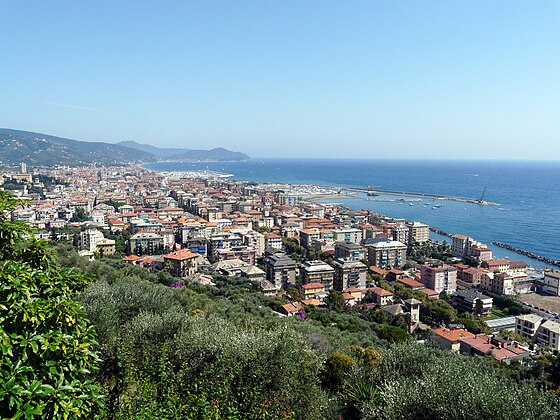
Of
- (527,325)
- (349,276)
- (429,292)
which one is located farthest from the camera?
(349,276)

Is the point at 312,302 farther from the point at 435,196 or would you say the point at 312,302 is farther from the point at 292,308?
the point at 435,196

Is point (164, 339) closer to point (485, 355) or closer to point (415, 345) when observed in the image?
point (415, 345)

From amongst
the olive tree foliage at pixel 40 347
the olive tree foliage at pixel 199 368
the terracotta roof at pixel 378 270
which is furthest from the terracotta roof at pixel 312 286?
the olive tree foliage at pixel 40 347

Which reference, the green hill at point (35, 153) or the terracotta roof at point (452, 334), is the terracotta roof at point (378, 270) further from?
the green hill at point (35, 153)

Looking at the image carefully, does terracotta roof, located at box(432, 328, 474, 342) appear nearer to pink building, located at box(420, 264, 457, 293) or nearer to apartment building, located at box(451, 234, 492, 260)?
pink building, located at box(420, 264, 457, 293)

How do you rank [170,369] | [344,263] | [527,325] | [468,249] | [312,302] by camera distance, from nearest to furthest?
[170,369] < [527,325] < [312,302] < [344,263] < [468,249]

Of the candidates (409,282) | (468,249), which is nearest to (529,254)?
(468,249)

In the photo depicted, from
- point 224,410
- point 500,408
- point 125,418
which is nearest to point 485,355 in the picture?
point 500,408

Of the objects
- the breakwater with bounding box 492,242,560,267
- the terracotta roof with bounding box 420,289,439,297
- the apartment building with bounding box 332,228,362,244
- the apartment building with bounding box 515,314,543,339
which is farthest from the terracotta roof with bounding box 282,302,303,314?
the breakwater with bounding box 492,242,560,267
